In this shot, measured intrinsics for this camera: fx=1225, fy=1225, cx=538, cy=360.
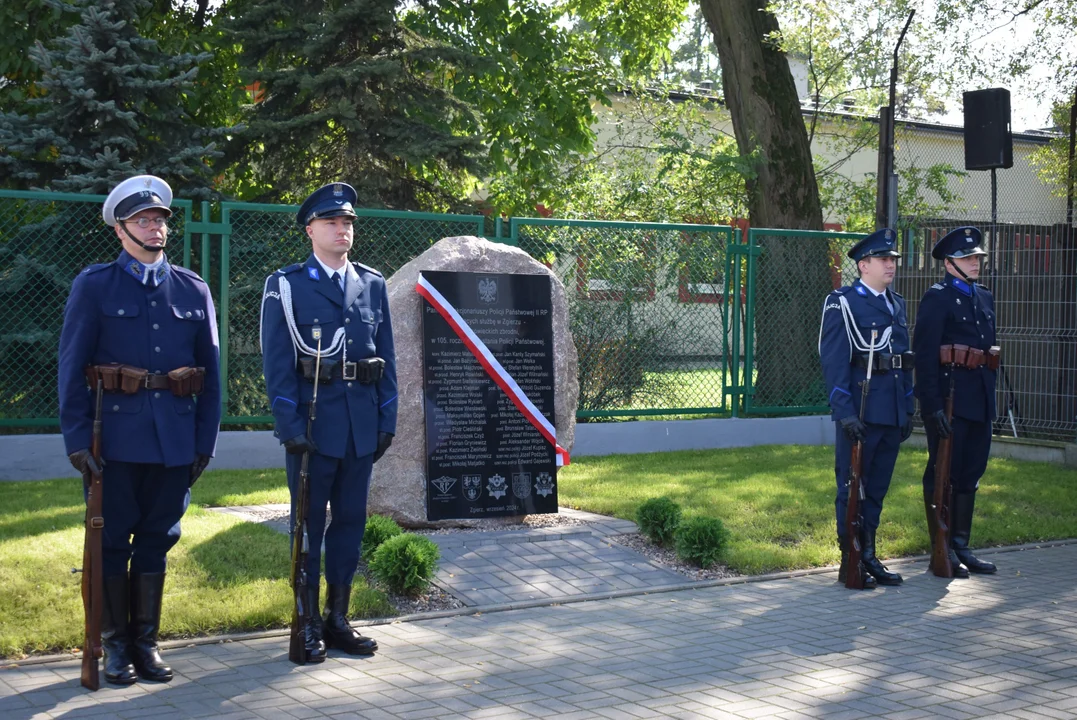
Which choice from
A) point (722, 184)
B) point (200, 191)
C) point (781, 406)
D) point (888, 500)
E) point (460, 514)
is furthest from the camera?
point (722, 184)

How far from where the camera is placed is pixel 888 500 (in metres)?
10.6

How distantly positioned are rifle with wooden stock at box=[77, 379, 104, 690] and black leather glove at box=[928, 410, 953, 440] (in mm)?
5407

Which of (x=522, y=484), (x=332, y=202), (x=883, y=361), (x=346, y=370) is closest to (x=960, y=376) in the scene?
(x=883, y=361)

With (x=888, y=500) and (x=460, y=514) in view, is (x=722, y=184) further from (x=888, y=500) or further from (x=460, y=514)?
(x=460, y=514)

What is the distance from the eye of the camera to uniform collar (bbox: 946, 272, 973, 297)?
27.9ft

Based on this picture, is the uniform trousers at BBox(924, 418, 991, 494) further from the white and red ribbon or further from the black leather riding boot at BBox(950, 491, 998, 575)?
the white and red ribbon

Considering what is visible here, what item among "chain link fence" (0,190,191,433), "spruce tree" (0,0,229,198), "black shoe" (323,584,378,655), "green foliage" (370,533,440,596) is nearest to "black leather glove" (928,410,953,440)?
"green foliage" (370,533,440,596)

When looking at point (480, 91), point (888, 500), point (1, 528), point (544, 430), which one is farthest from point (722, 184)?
point (1, 528)

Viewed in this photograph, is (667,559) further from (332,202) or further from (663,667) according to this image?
(332,202)

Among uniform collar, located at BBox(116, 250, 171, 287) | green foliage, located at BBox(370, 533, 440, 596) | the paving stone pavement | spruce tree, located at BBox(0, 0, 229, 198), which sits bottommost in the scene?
the paving stone pavement

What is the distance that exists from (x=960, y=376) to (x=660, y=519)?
2297 mm

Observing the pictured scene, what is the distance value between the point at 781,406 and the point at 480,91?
599 cm

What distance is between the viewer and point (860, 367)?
792 centimetres

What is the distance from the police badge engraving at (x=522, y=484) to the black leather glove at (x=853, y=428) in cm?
240
